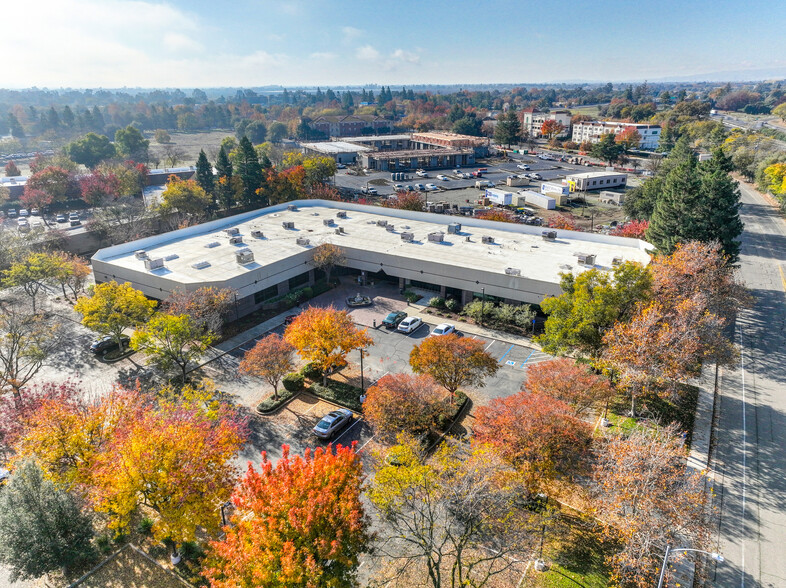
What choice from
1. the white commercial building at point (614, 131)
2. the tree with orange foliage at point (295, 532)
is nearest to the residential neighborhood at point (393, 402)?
the tree with orange foliage at point (295, 532)

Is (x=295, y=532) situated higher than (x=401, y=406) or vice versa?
(x=295, y=532)

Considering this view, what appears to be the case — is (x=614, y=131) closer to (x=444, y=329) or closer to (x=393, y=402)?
(x=444, y=329)

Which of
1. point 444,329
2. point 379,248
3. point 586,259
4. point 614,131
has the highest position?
point 614,131

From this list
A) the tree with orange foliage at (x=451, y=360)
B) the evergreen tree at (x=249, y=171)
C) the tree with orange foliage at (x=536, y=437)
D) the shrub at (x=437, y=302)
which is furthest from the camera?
the evergreen tree at (x=249, y=171)

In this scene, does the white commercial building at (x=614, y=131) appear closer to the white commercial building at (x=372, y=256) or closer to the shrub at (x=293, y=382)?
the white commercial building at (x=372, y=256)

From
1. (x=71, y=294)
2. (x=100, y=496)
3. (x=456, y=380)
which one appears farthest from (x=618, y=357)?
(x=71, y=294)

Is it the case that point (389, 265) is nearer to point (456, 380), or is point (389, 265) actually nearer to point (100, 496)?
point (456, 380)

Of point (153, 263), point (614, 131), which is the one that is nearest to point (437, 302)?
point (153, 263)
